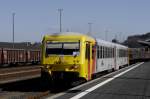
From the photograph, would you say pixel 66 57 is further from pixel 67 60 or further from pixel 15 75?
pixel 15 75

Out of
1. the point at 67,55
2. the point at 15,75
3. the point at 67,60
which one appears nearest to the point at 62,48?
the point at 67,55

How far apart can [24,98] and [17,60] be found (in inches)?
1514

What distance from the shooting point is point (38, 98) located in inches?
595

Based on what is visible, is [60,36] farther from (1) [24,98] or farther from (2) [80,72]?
(1) [24,98]

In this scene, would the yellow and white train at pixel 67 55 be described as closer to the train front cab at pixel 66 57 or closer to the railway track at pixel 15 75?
the train front cab at pixel 66 57

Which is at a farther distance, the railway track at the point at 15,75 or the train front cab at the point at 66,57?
the railway track at the point at 15,75

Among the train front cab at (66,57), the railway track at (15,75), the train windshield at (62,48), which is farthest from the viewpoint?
the railway track at (15,75)

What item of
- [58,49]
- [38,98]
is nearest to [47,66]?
[58,49]

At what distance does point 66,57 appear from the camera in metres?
19.5

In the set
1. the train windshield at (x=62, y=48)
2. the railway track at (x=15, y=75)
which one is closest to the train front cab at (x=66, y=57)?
the train windshield at (x=62, y=48)

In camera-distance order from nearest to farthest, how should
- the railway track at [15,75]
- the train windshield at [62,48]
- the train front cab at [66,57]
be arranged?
the train front cab at [66,57]
the train windshield at [62,48]
the railway track at [15,75]

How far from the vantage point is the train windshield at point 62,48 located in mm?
19734

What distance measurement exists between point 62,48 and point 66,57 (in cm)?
58

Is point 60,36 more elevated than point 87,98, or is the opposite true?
point 60,36
